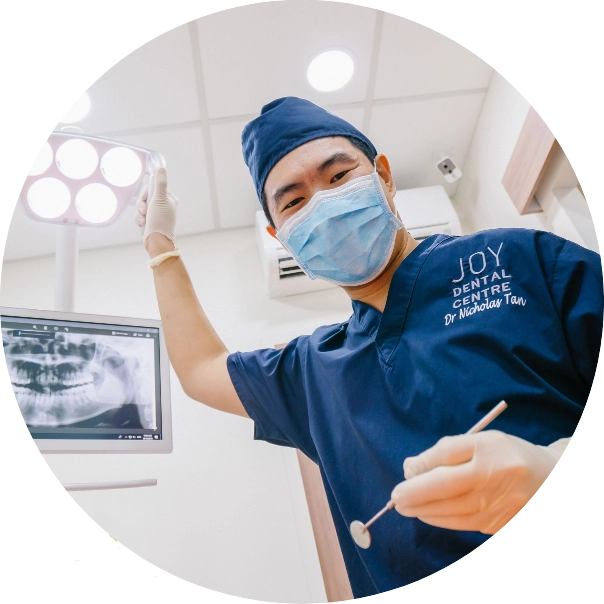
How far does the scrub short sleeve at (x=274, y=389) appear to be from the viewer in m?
0.92

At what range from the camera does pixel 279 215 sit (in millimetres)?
936

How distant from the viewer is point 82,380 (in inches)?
36.4

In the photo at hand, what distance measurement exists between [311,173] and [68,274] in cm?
45

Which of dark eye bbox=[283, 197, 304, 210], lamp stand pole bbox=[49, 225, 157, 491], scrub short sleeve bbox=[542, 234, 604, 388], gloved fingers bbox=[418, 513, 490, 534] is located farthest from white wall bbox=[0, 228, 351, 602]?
scrub short sleeve bbox=[542, 234, 604, 388]

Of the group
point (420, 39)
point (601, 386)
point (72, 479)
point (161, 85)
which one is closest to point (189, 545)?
point (72, 479)

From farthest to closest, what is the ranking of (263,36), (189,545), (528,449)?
(263,36) → (189,545) → (528,449)

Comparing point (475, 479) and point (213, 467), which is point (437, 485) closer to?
point (475, 479)

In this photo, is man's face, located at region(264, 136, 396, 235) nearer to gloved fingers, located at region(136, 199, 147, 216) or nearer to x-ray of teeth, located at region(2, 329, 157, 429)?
gloved fingers, located at region(136, 199, 147, 216)

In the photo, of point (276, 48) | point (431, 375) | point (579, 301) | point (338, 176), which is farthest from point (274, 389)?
point (276, 48)

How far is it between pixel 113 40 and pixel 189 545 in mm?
843

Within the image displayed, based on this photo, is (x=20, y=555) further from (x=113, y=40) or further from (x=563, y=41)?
(x=563, y=41)

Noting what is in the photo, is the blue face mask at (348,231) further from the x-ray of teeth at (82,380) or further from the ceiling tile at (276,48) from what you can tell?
the x-ray of teeth at (82,380)

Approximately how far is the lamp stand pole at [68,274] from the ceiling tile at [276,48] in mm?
351

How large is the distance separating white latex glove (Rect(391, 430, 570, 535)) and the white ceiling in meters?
0.47
